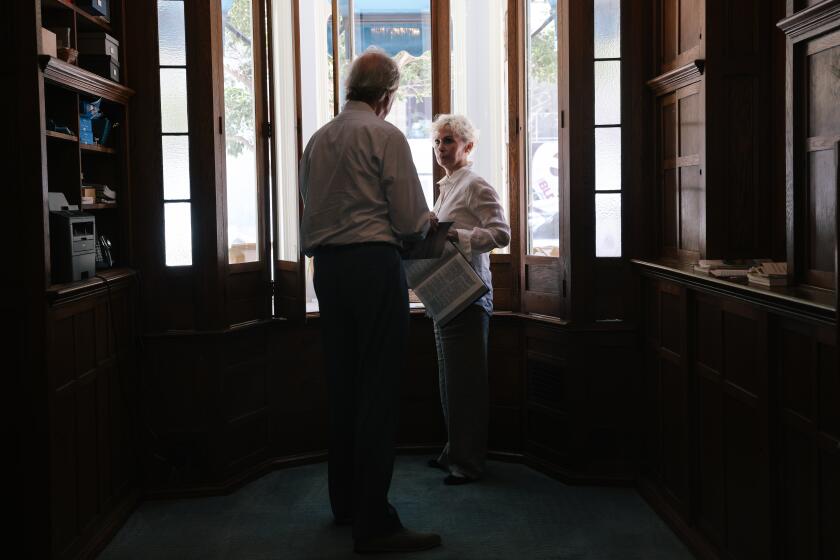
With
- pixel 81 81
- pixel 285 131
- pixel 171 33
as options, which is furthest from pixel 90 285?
pixel 285 131

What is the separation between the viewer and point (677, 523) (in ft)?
11.6

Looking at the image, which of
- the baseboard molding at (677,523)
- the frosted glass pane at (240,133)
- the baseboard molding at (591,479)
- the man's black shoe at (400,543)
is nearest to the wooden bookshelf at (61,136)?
the frosted glass pane at (240,133)

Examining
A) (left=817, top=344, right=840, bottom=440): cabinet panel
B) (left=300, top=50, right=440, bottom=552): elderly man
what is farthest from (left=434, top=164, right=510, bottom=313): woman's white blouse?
(left=817, top=344, right=840, bottom=440): cabinet panel

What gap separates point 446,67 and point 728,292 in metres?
2.37

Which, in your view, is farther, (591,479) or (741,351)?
(591,479)

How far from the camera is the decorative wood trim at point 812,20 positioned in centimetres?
235

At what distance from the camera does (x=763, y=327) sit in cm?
263

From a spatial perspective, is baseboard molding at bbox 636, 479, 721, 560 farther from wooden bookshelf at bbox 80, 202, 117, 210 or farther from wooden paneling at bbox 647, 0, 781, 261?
wooden bookshelf at bbox 80, 202, 117, 210

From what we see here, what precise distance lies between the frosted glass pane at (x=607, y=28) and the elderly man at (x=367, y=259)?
1122mm

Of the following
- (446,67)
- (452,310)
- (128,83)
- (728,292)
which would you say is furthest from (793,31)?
(128,83)

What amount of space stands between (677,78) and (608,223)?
762 mm

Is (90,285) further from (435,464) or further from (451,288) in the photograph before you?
(435,464)

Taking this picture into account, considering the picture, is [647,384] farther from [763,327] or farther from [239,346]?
[239,346]

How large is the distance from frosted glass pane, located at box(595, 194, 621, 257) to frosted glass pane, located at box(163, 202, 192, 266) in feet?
6.11
